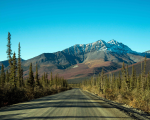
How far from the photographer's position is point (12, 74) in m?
35.1

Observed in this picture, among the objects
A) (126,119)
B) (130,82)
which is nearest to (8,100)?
(126,119)

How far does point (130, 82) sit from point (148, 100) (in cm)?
4768

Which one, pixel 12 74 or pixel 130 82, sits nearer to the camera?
pixel 12 74

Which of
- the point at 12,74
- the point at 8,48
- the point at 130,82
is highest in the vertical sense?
the point at 8,48

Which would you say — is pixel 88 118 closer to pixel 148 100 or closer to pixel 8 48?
pixel 148 100

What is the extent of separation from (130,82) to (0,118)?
195 feet

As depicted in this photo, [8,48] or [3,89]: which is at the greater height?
[8,48]

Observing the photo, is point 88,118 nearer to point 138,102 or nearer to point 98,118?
point 98,118

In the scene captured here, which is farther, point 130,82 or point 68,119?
point 130,82

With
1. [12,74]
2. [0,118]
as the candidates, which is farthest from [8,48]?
[0,118]

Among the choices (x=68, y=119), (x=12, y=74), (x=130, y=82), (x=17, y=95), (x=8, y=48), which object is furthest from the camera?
(x=130, y=82)

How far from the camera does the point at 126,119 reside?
8.05 meters

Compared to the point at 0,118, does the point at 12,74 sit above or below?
above

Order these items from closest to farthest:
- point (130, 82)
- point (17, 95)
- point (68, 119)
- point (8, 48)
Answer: point (68, 119), point (17, 95), point (8, 48), point (130, 82)
